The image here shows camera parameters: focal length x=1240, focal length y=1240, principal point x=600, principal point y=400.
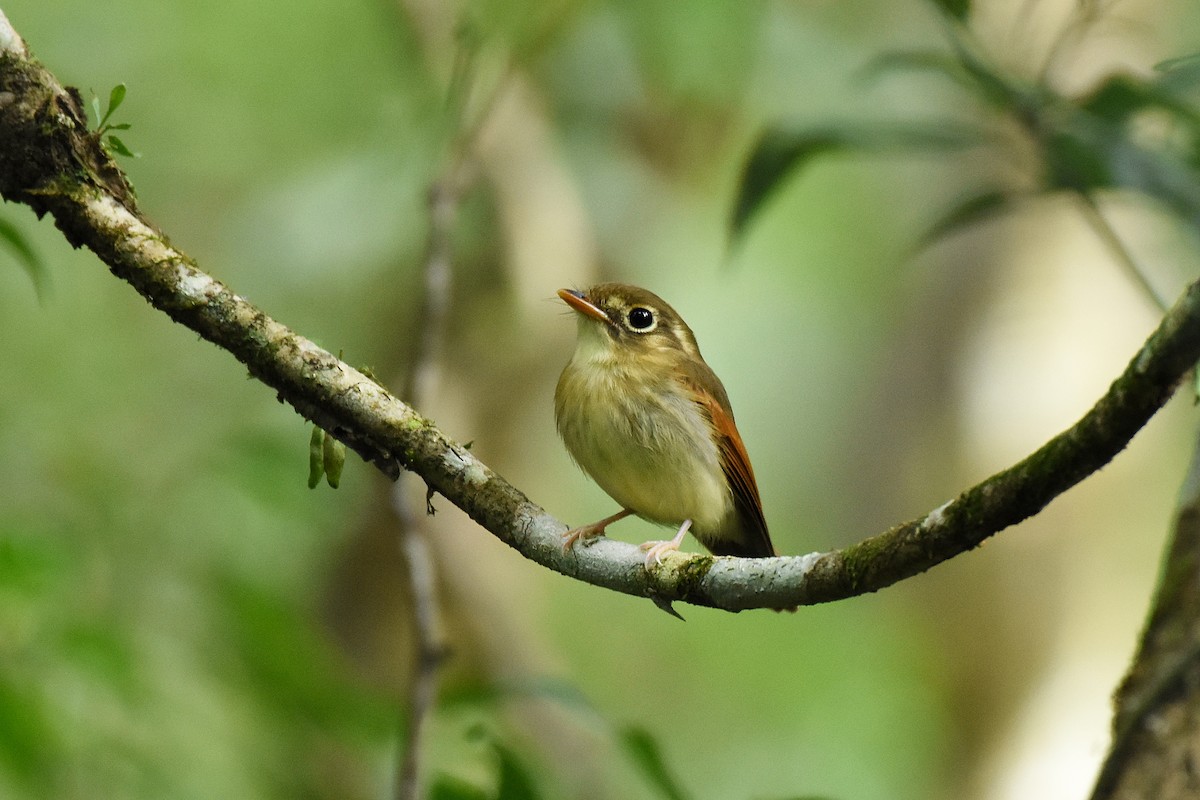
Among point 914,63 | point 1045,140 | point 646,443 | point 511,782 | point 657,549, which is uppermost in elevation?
point 914,63

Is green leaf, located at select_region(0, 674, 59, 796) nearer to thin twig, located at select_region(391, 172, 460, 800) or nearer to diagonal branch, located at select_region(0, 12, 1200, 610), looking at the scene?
thin twig, located at select_region(391, 172, 460, 800)

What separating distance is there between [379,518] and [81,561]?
2.33 m

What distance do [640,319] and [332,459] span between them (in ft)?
7.19

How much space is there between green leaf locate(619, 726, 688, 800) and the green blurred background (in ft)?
4.01

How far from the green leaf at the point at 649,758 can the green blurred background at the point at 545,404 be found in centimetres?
122

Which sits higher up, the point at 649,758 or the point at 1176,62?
the point at 1176,62

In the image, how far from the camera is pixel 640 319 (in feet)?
16.0

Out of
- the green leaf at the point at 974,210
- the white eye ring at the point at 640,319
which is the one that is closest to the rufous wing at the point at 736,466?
the white eye ring at the point at 640,319

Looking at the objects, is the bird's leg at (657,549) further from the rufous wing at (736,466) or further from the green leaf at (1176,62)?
the green leaf at (1176,62)

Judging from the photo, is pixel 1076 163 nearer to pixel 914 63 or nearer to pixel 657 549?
pixel 914 63

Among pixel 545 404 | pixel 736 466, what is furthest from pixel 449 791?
pixel 545 404

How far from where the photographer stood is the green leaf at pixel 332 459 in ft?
9.40

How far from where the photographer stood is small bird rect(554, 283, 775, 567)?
432cm

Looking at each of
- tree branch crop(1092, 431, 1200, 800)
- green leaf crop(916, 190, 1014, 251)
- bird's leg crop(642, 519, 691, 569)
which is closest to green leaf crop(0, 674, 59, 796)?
bird's leg crop(642, 519, 691, 569)
